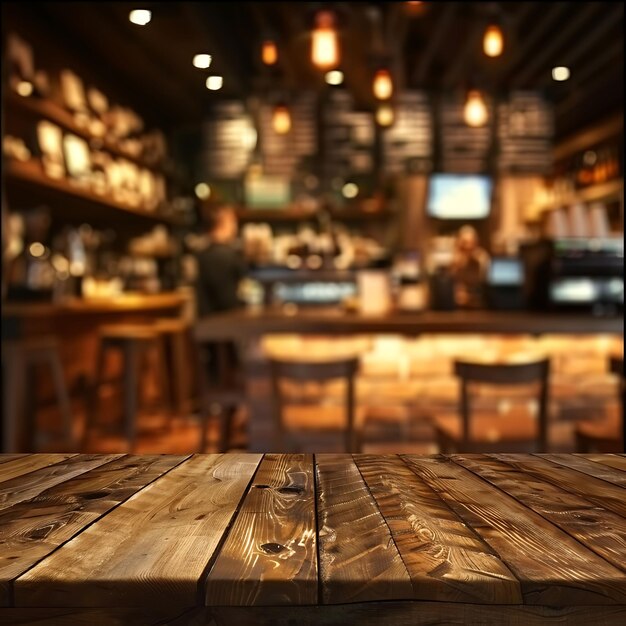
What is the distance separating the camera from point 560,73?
244 inches

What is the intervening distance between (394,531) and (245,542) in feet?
0.64

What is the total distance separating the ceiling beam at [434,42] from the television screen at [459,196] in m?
1.21

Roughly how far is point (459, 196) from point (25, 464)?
6874 mm

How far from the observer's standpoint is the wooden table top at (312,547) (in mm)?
799

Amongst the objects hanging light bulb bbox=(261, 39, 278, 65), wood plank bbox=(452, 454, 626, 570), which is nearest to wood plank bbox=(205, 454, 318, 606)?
wood plank bbox=(452, 454, 626, 570)

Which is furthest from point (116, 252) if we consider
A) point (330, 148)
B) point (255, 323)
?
point (255, 323)

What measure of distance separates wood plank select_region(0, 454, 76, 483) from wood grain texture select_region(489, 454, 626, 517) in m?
0.86

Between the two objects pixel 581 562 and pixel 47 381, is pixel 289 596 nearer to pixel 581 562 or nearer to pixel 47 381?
pixel 581 562

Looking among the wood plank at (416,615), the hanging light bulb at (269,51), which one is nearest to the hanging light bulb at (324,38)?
the hanging light bulb at (269,51)

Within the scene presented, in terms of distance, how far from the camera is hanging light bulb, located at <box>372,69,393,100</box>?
4.22m

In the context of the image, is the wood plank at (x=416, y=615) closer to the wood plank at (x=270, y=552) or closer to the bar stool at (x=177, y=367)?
the wood plank at (x=270, y=552)

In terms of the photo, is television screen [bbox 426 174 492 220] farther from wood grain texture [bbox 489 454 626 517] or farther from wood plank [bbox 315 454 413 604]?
wood plank [bbox 315 454 413 604]

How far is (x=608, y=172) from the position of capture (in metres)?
6.75

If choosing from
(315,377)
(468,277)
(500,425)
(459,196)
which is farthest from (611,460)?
(459,196)
